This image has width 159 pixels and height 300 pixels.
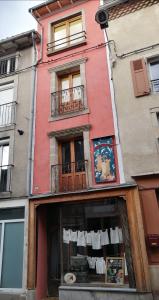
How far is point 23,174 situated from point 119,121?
3.87 meters

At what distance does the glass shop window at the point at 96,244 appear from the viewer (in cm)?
731

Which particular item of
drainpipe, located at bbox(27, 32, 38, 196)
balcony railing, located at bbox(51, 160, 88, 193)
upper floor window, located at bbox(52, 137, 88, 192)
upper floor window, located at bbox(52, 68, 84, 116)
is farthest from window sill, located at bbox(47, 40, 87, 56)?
balcony railing, located at bbox(51, 160, 88, 193)

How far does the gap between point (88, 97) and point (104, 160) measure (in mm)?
2562

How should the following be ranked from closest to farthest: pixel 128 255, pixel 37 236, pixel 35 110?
pixel 128 255 < pixel 37 236 < pixel 35 110

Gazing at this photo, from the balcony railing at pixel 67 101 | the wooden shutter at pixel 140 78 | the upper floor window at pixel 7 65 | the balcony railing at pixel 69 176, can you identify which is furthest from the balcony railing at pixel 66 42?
the balcony railing at pixel 69 176

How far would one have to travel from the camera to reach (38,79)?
10711 mm

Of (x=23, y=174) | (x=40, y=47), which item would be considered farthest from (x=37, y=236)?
(x=40, y=47)

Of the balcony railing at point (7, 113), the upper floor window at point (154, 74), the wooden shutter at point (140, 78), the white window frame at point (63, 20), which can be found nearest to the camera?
the wooden shutter at point (140, 78)

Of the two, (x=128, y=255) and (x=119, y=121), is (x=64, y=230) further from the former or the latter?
(x=119, y=121)

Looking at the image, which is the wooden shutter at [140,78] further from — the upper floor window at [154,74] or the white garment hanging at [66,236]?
the white garment hanging at [66,236]

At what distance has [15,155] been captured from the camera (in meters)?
9.62

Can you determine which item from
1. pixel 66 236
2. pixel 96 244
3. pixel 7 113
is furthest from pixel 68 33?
pixel 96 244

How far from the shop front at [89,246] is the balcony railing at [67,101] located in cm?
338

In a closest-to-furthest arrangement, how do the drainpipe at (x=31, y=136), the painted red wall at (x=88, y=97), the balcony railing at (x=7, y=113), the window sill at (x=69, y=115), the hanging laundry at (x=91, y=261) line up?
the hanging laundry at (x=91, y=261) → the painted red wall at (x=88, y=97) → the drainpipe at (x=31, y=136) → the window sill at (x=69, y=115) → the balcony railing at (x=7, y=113)
